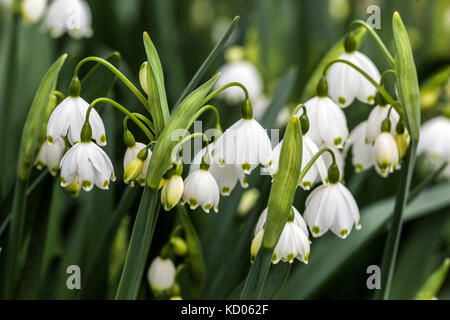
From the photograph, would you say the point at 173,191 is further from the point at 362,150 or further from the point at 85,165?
the point at 362,150

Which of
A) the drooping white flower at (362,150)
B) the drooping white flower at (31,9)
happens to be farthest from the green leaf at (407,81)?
the drooping white flower at (31,9)

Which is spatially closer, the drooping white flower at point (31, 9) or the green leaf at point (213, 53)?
the green leaf at point (213, 53)

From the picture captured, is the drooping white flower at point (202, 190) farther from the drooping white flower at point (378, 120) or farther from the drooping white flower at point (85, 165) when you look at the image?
the drooping white flower at point (378, 120)

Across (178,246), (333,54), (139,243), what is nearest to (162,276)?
(178,246)

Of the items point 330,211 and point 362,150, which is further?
point 362,150

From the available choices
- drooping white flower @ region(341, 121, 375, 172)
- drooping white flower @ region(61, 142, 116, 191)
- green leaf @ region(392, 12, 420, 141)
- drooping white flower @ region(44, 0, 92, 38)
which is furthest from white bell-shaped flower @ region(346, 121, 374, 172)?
drooping white flower @ region(44, 0, 92, 38)
